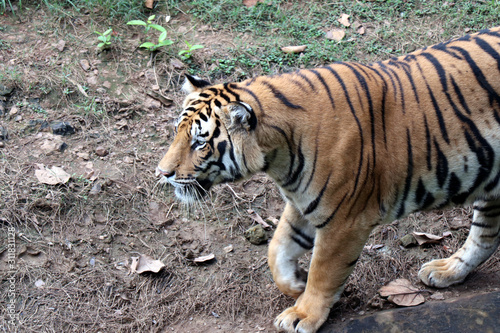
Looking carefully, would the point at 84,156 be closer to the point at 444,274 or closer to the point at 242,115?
the point at 242,115

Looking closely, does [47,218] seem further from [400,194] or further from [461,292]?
[461,292]

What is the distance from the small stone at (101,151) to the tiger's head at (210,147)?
183 cm

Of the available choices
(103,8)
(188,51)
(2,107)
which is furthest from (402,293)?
(103,8)

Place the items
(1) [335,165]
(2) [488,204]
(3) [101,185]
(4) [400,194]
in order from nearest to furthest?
(1) [335,165] → (4) [400,194] → (2) [488,204] → (3) [101,185]

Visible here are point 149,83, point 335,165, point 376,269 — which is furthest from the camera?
point 149,83

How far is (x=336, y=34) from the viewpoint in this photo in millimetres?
5980

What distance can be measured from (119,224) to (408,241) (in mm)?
2623

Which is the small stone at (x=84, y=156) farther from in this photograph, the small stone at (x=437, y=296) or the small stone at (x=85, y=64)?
the small stone at (x=437, y=296)

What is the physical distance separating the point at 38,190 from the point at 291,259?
234 cm

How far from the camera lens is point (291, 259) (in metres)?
3.64

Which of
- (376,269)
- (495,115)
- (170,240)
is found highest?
(495,115)

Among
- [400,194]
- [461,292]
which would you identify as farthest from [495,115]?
[461,292]

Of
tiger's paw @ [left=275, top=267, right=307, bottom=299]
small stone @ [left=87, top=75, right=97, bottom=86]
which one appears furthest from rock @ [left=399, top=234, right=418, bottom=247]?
small stone @ [left=87, top=75, right=97, bottom=86]

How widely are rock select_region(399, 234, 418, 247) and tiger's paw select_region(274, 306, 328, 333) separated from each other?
137 centimetres
